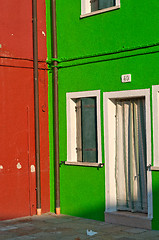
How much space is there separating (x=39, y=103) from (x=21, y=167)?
1.50 meters

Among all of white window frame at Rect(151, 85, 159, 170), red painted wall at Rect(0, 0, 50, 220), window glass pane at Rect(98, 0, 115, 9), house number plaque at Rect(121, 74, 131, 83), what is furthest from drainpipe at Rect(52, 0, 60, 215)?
white window frame at Rect(151, 85, 159, 170)

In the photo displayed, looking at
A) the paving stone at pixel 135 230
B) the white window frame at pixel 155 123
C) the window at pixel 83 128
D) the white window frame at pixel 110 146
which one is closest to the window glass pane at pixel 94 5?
the window at pixel 83 128

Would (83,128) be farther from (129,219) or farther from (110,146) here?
(129,219)

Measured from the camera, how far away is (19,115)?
37.5 feet

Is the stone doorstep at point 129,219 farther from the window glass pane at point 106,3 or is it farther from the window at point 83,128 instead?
the window glass pane at point 106,3

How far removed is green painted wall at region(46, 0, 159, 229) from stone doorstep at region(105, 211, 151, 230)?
0.16 m

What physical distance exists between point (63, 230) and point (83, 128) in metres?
2.36

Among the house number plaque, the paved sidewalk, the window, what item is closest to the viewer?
the paved sidewalk

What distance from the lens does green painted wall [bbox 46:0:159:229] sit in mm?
9961

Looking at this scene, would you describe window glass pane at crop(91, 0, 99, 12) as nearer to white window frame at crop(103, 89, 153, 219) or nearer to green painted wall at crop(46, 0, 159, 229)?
green painted wall at crop(46, 0, 159, 229)

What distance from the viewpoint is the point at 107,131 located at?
10.7 m

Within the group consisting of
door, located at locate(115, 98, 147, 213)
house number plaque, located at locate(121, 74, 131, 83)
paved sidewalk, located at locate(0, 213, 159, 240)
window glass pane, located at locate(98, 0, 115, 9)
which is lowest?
paved sidewalk, located at locate(0, 213, 159, 240)

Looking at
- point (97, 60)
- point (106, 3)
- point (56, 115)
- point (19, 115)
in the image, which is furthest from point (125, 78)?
point (19, 115)

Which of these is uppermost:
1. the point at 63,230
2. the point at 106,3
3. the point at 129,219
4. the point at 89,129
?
the point at 106,3
